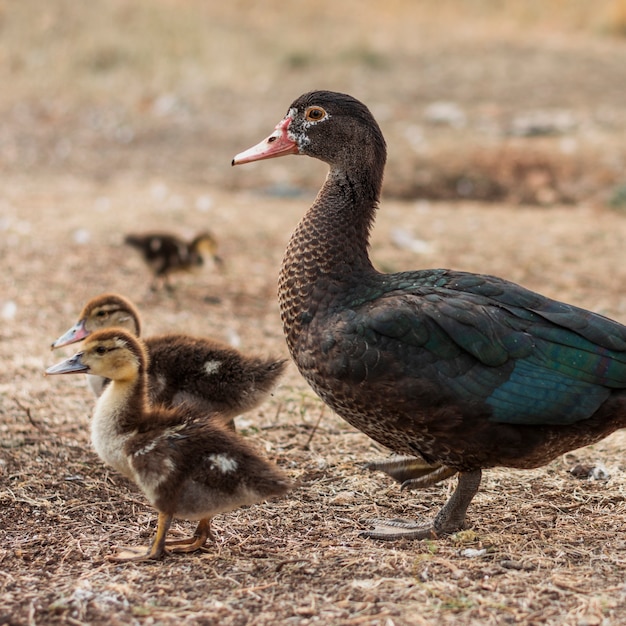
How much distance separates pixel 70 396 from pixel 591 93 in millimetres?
12318

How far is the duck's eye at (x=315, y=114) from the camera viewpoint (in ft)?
15.5

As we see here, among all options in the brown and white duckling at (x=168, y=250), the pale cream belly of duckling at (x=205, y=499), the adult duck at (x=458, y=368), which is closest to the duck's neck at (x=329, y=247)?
the adult duck at (x=458, y=368)

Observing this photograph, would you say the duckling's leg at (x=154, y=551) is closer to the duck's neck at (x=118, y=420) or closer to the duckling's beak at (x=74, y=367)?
the duck's neck at (x=118, y=420)

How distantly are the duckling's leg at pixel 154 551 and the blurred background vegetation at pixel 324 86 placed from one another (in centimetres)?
860

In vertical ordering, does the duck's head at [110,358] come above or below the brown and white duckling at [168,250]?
above

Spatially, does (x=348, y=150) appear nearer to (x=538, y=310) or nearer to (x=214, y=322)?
(x=538, y=310)

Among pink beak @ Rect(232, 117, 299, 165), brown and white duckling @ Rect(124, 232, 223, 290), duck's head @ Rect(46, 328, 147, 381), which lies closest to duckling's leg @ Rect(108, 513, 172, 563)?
duck's head @ Rect(46, 328, 147, 381)

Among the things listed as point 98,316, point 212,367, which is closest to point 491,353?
point 212,367

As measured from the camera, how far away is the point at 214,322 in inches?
294

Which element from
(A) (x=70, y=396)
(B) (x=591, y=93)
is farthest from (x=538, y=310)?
(B) (x=591, y=93)

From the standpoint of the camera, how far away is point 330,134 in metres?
4.69

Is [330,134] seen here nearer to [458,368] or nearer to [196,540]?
[458,368]

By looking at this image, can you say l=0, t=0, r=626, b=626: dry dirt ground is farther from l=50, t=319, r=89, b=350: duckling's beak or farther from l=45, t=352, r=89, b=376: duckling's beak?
l=45, t=352, r=89, b=376: duckling's beak

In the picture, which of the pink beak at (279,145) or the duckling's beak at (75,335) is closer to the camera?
the pink beak at (279,145)
